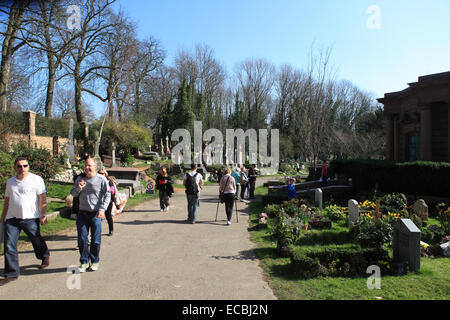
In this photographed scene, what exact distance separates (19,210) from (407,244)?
6.40m

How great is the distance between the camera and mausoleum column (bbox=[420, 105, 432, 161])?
16.1 metres

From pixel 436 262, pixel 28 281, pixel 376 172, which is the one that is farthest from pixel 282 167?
pixel 28 281

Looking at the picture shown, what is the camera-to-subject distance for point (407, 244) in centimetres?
587

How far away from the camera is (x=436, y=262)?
21.7 ft

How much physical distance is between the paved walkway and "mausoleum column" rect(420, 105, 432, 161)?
11659 millimetres

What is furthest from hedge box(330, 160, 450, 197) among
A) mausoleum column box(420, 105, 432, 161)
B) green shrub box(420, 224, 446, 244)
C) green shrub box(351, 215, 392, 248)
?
green shrub box(351, 215, 392, 248)

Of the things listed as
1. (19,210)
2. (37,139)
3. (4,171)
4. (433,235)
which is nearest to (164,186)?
(4,171)

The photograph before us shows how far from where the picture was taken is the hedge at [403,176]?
13000 millimetres

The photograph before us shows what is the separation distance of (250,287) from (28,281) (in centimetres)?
331

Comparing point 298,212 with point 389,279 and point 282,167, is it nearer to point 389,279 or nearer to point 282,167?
point 389,279

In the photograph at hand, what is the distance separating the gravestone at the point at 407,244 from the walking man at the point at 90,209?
514cm

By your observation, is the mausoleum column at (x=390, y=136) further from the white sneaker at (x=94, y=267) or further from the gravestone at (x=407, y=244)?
the white sneaker at (x=94, y=267)

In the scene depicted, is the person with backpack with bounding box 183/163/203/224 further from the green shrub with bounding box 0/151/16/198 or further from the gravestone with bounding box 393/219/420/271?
the green shrub with bounding box 0/151/16/198

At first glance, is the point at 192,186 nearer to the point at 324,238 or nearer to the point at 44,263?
the point at 324,238
